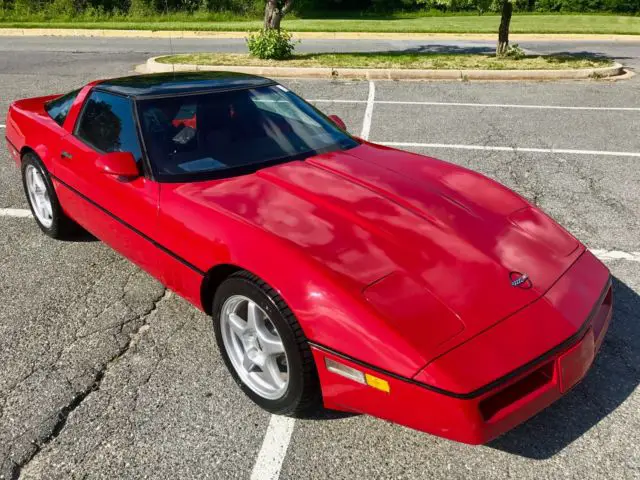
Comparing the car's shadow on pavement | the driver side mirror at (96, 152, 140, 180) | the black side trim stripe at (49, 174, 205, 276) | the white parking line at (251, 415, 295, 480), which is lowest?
the white parking line at (251, 415, 295, 480)

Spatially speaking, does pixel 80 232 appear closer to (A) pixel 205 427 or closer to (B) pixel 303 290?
(A) pixel 205 427

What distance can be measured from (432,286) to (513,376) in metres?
0.47

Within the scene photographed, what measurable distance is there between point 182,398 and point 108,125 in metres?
1.85

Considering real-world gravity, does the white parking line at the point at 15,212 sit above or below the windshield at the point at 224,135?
below

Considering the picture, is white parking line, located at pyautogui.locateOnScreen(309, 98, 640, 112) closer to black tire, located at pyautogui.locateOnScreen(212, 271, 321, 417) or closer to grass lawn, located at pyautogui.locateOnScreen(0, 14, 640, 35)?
black tire, located at pyautogui.locateOnScreen(212, 271, 321, 417)

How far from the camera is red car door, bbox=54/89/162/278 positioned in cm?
312

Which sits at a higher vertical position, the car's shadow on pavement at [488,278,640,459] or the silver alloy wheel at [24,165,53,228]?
the silver alloy wheel at [24,165,53,228]

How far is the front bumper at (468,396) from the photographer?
2.01 meters

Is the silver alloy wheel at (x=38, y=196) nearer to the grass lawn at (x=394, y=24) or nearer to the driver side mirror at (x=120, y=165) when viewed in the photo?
the driver side mirror at (x=120, y=165)

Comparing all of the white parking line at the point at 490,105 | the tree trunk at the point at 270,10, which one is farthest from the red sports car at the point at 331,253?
the tree trunk at the point at 270,10

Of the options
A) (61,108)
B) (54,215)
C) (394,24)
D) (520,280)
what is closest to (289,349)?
(520,280)

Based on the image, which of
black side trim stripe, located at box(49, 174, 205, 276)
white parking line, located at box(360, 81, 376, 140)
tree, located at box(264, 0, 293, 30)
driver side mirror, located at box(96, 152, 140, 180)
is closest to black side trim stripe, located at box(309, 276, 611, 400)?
black side trim stripe, located at box(49, 174, 205, 276)

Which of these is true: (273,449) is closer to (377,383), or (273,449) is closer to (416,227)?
(377,383)

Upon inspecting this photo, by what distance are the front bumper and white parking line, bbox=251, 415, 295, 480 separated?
29 cm
